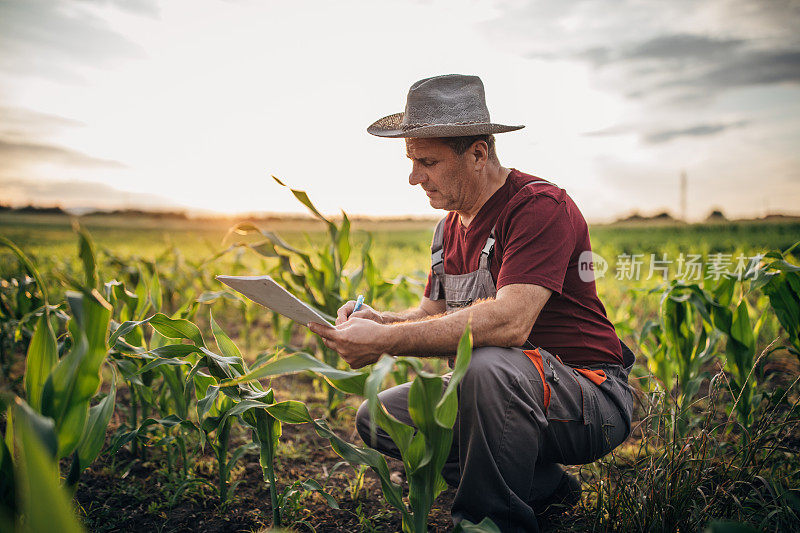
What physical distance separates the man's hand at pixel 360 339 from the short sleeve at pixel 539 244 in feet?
1.51

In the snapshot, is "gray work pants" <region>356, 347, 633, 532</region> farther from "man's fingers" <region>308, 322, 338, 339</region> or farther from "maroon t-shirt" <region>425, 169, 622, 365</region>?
"man's fingers" <region>308, 322, 338, 339</region>

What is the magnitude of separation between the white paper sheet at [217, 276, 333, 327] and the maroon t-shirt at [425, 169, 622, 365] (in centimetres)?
65

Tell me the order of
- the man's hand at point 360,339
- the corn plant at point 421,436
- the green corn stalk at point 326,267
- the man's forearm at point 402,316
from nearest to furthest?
the corn plant at point 421,436
the man's hand at point 360,339
the man's forearm at point 402,316
the green corn stalk at point 326,267

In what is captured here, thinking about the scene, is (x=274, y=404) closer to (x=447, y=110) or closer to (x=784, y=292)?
(x=447, y=110)

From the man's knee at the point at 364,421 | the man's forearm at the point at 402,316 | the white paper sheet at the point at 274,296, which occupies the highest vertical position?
the white paper sheet at the point at 274,296

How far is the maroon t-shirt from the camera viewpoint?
67.4 inches

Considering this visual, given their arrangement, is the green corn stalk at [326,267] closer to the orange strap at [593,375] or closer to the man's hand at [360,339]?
the man's hand at [360,339]

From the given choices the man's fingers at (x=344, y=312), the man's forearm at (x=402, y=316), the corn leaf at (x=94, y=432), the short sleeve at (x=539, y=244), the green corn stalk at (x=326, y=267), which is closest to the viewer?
the corn leaf at (x=94, y=432)

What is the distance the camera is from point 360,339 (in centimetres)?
155

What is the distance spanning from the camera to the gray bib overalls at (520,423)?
1589 millimetres

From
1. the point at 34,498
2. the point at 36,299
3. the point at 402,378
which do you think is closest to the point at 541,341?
the point at 402,378

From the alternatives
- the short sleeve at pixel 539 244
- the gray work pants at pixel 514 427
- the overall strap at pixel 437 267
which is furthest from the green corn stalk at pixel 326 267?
the gray work pants at pixel 514 427

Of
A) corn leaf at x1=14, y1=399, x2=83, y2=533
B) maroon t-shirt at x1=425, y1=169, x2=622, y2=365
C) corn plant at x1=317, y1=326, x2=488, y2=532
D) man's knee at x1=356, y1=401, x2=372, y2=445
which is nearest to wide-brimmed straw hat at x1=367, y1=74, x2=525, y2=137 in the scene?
maroon t-shirt at x1=425, y1=169, x2=622, y2=365

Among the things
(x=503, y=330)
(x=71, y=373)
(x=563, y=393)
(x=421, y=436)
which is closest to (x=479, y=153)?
(x=503, y=330)
